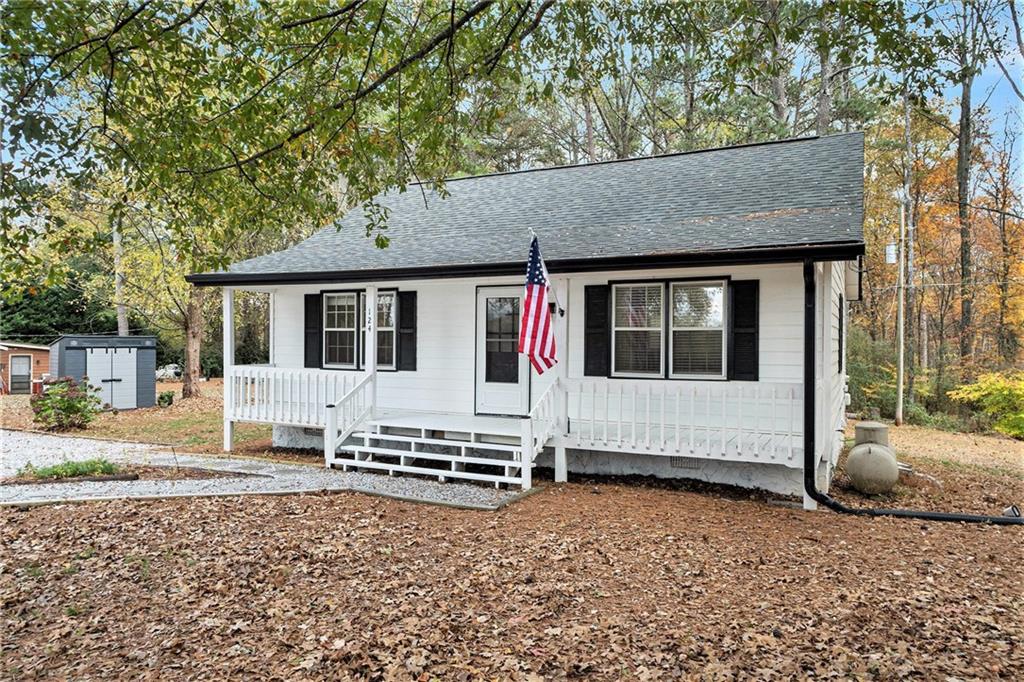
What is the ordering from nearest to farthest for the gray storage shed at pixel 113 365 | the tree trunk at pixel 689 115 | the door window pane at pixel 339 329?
the door window pane at pixel 339 329 < the gray storage shed at pixel 113 365 < the tree trunk at pixel 689 115

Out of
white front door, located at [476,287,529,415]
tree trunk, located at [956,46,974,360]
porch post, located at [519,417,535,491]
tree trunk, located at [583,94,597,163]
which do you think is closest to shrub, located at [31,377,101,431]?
white front door, located at [476,287,529,415]

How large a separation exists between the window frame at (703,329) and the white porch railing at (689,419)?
17 centimetres

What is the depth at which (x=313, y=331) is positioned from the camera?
10633 millimetres

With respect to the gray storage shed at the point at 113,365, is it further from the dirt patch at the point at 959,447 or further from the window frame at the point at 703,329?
the dirt patch at the point at 959,447

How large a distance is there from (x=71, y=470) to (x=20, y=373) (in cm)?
1654

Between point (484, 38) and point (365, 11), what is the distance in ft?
3.93

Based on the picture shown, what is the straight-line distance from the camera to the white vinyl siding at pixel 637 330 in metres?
8.23

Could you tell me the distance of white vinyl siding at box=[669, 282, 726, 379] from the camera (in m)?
7.93

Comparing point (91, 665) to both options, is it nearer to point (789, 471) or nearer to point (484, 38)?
point (484, 38)

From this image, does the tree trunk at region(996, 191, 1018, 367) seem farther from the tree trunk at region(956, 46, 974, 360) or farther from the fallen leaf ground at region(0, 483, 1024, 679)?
the fallen leaf ground at region(0, 483, 1024, 679)

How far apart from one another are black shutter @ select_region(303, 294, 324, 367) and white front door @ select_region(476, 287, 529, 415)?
2.85 m

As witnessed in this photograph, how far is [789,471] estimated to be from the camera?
755cm

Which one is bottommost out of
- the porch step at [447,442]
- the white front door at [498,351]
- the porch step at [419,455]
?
the porch step at [419,455]

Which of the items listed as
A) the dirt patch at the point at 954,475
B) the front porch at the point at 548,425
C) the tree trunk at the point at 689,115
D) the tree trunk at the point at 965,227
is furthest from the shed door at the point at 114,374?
the tree trunk at the point at 965,227
